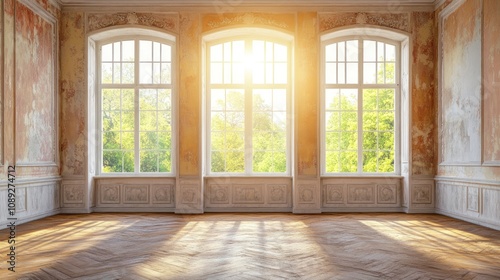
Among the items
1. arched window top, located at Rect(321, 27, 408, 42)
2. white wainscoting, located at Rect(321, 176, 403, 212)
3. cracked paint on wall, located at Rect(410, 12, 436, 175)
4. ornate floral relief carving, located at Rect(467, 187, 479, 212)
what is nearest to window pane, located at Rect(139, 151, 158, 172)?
white wainscoting, located at Rect(321, 176, 403, 212)

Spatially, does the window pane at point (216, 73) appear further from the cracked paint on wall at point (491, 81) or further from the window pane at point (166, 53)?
the cracked paint on wall at point (491, 81)

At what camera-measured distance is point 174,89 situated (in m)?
7.93

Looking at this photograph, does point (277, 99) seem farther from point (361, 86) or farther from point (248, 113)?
point (361, 86)

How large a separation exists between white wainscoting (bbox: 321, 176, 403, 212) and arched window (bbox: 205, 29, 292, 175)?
95 cm

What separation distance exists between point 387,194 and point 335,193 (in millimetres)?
1006

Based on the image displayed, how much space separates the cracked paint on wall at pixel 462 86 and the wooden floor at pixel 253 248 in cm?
123

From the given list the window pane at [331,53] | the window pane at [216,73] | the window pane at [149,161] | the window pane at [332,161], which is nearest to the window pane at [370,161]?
the window pane at [332,161]

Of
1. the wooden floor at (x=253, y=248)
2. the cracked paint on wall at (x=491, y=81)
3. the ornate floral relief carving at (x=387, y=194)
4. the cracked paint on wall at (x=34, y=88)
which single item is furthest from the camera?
the ornate floral relief carving at (x=387, y=194)

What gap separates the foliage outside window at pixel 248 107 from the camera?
807 cm

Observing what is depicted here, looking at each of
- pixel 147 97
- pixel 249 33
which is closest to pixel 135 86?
pixel 147 97

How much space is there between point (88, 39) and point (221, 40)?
2.52m

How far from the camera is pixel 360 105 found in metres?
8.05

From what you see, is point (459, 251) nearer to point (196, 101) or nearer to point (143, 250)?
point (143, 250)

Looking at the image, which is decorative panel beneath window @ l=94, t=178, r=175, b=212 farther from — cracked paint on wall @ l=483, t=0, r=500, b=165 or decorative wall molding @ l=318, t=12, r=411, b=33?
cracked paint on wall @ l=483, t=0, r=500, b=165
